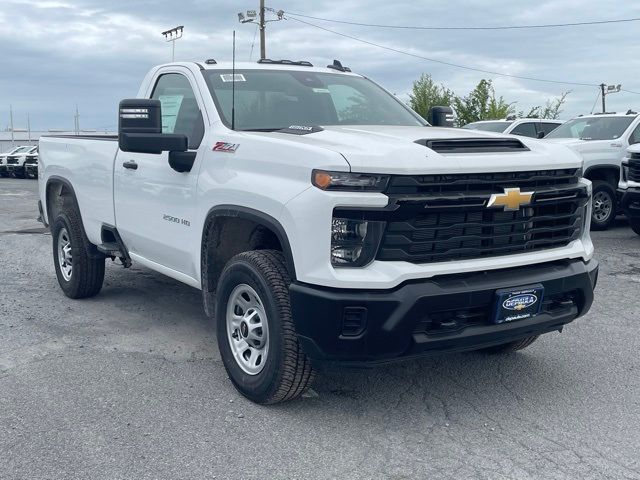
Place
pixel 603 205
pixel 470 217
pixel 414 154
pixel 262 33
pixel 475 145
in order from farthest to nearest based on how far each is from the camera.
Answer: pixel 262 33 < pixel 603 205 < pixel 475 145 < pixel 470 217 < pixel 414 154

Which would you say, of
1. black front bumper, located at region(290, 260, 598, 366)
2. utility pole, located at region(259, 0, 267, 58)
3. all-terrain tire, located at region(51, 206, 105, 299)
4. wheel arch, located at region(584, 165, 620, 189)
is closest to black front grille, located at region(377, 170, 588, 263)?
black front bumper, located at region(290, 260, 598, 366)

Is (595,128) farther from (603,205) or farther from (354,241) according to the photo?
(354,241)

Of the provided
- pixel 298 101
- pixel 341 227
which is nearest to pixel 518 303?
pixel 341 227

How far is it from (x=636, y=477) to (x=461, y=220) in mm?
1487

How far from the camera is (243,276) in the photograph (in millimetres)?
4238

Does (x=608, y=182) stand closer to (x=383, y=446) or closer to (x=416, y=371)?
(x=416, y=371)

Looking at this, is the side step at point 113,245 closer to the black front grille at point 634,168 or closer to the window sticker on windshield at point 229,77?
the window sticker on windshield at point 229,77

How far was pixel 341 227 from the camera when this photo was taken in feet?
12.2

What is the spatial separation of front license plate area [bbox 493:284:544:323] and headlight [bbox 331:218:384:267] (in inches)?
29.0

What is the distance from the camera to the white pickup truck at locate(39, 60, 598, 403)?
369 cm

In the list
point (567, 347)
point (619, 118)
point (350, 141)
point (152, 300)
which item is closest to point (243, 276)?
point (350, 141)

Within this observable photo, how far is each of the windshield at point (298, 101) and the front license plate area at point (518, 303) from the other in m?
1.94

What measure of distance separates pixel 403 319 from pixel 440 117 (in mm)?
2913

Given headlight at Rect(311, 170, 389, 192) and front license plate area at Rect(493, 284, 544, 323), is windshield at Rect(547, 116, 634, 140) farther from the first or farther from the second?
headlight at Rect(311, 170, 389, 192)
